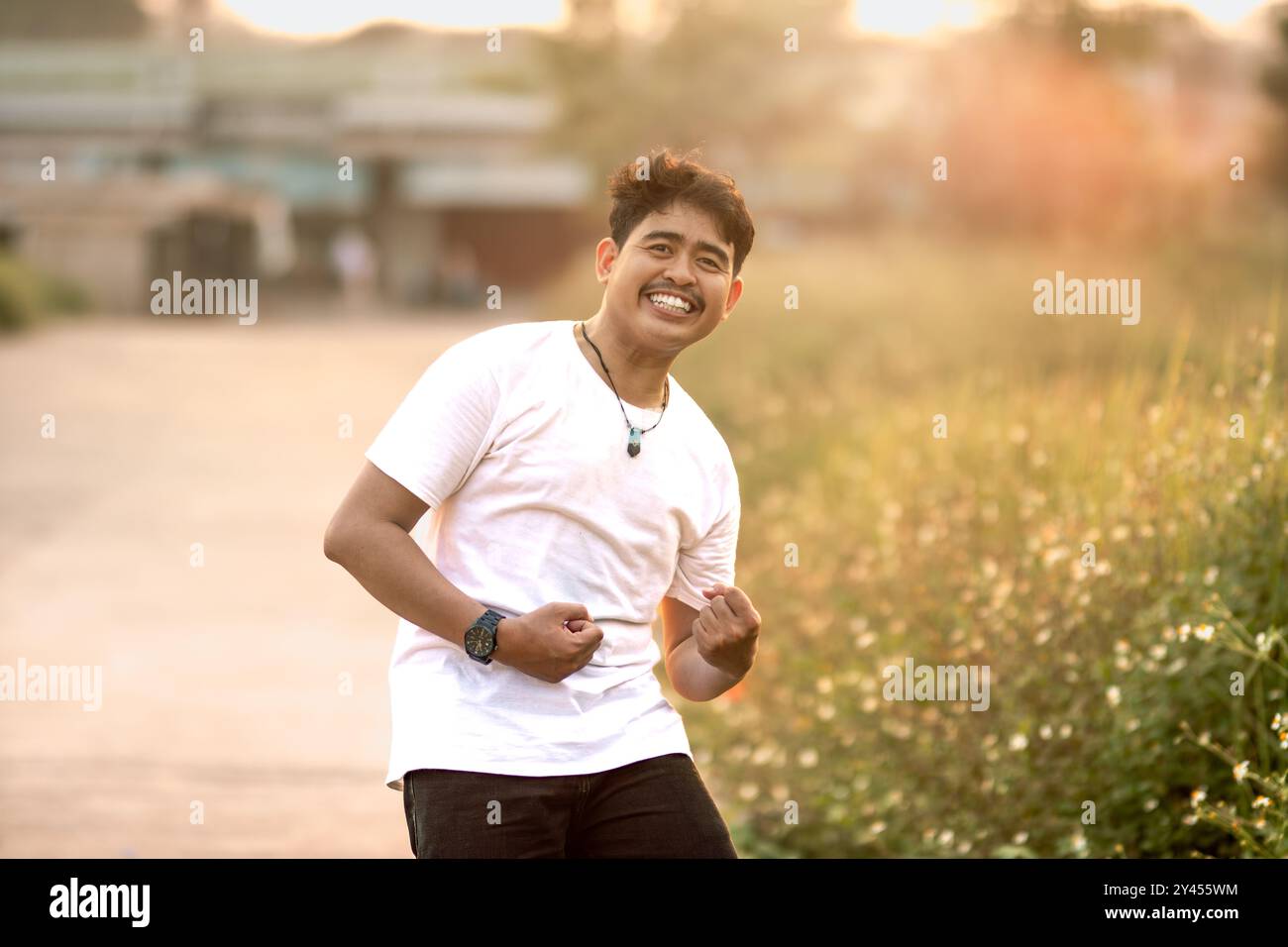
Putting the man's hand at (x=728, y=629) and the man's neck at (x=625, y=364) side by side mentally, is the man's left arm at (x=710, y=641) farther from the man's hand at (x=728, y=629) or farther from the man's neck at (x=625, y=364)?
the man's neck at (x=625, y=364)

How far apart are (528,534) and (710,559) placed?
44cm

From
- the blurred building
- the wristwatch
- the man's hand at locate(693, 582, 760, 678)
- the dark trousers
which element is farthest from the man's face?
the blurred building

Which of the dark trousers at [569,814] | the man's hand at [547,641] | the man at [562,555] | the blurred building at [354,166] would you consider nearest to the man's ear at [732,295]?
the man at [562,555]

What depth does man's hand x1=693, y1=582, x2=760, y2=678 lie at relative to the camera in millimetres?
3068

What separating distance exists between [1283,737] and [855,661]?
263cm

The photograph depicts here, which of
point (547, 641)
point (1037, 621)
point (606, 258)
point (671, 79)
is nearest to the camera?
point (547, 641)

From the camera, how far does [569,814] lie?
297cm

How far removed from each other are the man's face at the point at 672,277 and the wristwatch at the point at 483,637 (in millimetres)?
587

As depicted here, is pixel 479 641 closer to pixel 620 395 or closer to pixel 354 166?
pixel 620 395

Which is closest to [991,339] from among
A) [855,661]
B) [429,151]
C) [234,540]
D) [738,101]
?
[234,540]

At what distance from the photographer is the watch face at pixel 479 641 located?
9.32 ft

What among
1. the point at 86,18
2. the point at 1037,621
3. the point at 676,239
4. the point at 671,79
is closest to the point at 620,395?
the point at 676,239

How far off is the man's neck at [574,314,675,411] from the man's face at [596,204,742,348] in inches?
1.9

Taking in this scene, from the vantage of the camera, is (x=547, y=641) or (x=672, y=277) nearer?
(x=547, y=641)
